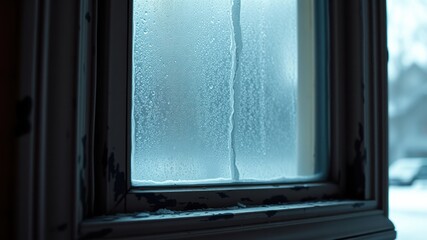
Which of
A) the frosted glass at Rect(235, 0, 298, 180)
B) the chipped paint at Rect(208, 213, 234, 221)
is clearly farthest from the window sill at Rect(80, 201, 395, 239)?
the frosted glass at Rect(235, 0, 298, 180)

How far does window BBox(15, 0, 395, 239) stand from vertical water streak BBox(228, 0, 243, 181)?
0.05 meters

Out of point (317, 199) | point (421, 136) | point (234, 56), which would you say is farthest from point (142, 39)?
point (421, 136)

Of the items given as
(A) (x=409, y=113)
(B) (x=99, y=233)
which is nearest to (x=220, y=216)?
(B) (x=99, y=233)

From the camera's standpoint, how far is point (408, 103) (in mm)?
1958

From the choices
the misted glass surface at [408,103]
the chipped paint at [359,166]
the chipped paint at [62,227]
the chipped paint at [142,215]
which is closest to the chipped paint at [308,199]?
the chipped paint at [359,166]

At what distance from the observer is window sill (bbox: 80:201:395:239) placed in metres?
0.51

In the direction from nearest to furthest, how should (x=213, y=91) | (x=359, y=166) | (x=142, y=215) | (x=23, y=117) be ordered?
(x=23, y=117) < (x=142, y=215) < (x=213, y=91) < (x=359, y=166)

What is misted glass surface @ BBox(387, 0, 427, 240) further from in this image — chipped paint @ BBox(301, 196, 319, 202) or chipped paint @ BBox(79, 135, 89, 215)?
chipped paint @ BBox(79, 135, 89, 215)

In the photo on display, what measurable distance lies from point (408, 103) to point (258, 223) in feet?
5.25

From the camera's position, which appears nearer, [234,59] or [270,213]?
[270,213]

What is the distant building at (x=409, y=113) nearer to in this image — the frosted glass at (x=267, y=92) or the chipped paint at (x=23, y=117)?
the frosted glass at (x=267, y=92)

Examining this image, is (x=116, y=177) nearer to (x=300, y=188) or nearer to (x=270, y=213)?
(x=270, y=213)

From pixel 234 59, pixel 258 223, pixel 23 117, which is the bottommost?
pixel 258 223

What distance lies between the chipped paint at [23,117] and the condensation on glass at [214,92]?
18 cm
